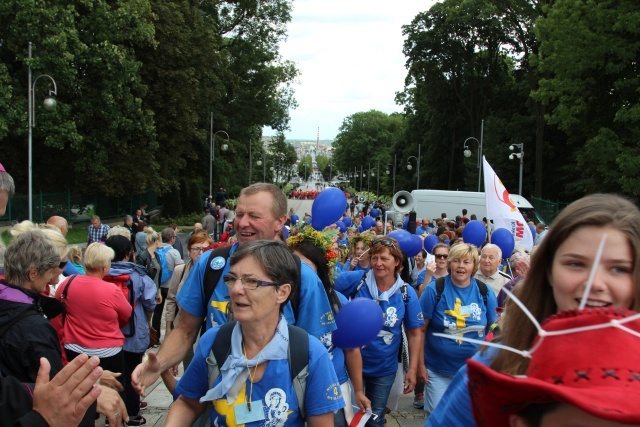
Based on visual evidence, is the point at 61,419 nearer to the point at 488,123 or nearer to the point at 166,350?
the point at 166,350

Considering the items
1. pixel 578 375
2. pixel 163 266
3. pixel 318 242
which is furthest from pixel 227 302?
pixel 163 266

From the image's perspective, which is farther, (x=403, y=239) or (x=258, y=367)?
(x=403, y=239)

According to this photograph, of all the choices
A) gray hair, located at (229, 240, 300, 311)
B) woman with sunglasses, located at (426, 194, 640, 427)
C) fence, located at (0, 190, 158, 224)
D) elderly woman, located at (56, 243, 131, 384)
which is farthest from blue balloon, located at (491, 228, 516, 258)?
fence, located at (0, 190, 158, 224)

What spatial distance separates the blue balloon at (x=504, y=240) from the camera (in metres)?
8.27

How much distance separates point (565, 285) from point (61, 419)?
5.12 feet

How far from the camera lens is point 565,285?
5.36 feet

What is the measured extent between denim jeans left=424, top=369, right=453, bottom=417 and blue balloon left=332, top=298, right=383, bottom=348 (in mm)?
1268

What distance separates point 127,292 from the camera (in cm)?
602

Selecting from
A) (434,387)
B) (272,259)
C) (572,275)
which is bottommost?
(434,387)

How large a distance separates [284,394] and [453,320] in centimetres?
302

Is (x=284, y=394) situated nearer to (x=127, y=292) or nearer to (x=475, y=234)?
(x=127, y=292)

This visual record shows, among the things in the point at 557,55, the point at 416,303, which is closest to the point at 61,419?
the point at 416,303

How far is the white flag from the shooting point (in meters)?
8.86

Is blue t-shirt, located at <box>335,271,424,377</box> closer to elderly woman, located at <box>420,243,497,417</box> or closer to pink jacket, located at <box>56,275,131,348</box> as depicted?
elderly woman, located at <box>420,243,497,417</box>
